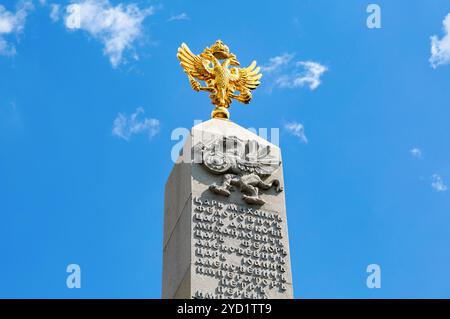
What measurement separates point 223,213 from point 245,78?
16.1 ft

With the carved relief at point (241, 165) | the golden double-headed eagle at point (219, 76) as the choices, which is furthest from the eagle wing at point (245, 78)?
the carved relief at point (241, 165)

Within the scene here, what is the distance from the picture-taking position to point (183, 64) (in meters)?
26.6

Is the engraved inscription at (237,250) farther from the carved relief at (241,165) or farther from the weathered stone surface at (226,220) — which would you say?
the carved relief at (241,165)

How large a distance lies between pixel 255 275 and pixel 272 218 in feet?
5.92

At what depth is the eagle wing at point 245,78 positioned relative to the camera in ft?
88.0

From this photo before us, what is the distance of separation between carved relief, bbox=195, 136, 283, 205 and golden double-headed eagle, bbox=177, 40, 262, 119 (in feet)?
4.77

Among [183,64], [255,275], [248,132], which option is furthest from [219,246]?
[183,64]

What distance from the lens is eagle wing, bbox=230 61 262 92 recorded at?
88.0 ft

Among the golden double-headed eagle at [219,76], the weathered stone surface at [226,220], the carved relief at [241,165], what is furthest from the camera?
the golden double-headed eagle at [219,76]

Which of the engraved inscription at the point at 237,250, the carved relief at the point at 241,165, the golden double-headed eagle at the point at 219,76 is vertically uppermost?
the golden double-headed eagle at the point at 219,76

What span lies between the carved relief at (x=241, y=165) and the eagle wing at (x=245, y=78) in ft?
7.18

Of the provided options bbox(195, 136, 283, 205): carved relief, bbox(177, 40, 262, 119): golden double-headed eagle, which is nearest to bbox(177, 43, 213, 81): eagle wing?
bbox(177, 40, 262, 119): golden double-headed eagle

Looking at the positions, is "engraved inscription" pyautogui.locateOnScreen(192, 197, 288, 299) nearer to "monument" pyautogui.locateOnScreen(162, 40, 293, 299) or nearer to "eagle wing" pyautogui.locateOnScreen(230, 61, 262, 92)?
"monument" pyautogui.locateOnScreen(162, 40, 293, 299)
